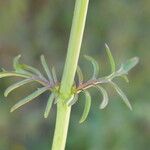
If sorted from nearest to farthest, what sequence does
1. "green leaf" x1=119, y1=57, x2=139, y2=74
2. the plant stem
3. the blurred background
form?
1. the plant stem
2. "green leaf" x1=119, y1=57, x2=139, y2=74
3. the blurred background

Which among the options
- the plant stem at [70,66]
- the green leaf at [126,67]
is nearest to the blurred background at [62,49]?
the green leaf at [126,67]

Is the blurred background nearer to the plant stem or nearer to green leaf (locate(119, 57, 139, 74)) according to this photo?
green leaf (locate(119, 57, 139, 74))

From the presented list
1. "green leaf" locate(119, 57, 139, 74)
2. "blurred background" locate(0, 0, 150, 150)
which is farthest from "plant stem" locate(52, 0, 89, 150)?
"blurred background" locate(0, 0, 150, 150)

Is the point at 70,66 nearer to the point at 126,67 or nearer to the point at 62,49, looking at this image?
the point at 126,67

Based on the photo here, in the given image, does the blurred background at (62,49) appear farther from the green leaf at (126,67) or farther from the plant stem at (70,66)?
the plant stem at (70,66)

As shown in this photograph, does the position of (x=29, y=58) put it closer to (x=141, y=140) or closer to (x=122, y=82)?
(x=122, y=82)

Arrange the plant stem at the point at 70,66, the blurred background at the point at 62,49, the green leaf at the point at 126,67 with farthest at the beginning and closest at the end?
1. the blurred background at the point at 62,49
2. the green leaf at the point at 126,67
3. the plant stem at the point at 70,66

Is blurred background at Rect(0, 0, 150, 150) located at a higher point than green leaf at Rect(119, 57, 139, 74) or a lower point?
higher
